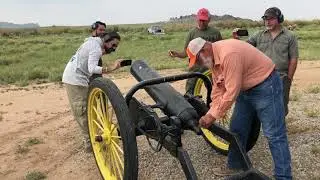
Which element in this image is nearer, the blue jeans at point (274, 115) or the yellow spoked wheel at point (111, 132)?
the yellow spoked wheel at point (111, 132)

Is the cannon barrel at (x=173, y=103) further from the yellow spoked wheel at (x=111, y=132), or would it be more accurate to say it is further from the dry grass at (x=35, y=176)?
the dry grass at (x=35, y=176)

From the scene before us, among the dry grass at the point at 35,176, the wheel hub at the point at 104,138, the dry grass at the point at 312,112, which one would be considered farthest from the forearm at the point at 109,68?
the dry grass at the point at 312,112

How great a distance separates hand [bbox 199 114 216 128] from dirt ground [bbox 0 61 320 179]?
1.28 m

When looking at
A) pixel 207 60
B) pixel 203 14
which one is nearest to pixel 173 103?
pixel 207 60

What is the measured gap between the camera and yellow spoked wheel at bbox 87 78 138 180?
4492 millimetres

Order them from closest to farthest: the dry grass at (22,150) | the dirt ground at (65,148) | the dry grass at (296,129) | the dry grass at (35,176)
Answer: the dirt ground at (65,148) < the dry grass at (35,176) < the dry grass at (296,129) < the dry grass at (22,150)

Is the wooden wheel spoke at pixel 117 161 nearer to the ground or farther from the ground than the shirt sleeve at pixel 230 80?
nearer to the ground

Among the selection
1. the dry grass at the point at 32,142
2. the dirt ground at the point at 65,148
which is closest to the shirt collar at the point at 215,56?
the dirt ground at the point at 65,148

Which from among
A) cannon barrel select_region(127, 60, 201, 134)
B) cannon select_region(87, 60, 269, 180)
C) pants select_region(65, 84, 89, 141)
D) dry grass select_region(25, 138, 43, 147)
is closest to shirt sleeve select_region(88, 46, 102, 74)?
pants select_region(65, 84, 89, 141)

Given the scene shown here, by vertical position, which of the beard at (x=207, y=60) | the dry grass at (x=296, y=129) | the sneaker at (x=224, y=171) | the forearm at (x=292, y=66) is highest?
the beard at (x=207, y=60)

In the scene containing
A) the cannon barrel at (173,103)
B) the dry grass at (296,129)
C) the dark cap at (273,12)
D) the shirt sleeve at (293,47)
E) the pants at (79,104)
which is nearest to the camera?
the cannon barrel at (173,103)

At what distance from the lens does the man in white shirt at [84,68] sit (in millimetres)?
6332

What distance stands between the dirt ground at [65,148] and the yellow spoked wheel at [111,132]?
1.66 feet

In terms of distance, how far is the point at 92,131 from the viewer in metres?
5.87
